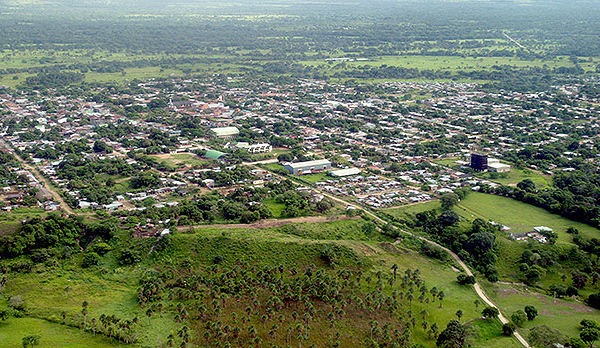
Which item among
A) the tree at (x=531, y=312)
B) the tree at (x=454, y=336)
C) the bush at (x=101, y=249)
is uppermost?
the bush at (x=101, y=249)

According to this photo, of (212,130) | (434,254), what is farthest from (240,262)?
(212,130)

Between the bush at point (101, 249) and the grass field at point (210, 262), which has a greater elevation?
the bush at point (101, 249)

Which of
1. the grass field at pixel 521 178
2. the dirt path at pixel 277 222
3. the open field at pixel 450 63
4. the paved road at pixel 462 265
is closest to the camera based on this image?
the paved road at pixel 462 265

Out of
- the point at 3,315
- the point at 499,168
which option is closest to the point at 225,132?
the point at 499,168

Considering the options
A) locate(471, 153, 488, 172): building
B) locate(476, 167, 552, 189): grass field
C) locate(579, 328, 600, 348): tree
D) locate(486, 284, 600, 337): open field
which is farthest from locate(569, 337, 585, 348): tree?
locate(471, 153, 488, 172): building

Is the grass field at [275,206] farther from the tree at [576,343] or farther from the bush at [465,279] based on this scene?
the tree at [576,343]

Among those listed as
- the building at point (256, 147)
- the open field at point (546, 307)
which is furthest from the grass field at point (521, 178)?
the building at point (256, 147)
